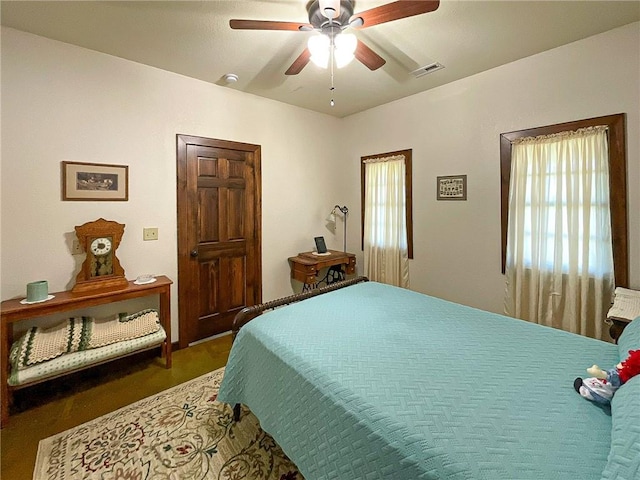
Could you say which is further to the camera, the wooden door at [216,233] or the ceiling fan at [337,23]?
the wooden door at [216,233]

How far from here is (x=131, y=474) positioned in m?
1.53

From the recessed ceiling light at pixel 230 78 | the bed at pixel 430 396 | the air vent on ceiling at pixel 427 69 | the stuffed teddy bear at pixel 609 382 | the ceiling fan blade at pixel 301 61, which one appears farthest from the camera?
the recessed ceiling light at pixel 230 78

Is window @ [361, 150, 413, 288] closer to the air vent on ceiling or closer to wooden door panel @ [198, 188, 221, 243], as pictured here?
the air vent on ceiling

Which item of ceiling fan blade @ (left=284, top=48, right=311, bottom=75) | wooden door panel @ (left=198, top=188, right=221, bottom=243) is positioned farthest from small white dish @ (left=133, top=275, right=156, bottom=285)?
ceiling fan blade @ (left=284, top=48, right=311, bottom=75)

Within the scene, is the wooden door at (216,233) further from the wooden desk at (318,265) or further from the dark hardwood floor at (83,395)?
the wooden desk at (318,265)

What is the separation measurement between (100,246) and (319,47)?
2.27 m

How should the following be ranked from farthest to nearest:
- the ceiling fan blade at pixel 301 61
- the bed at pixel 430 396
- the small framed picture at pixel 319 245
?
the small framed picture at pixel 319 245, the ceiling fan blade at pixel 301 61, the bed at pixel 430 396

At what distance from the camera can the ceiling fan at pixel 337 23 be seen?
156 centimetres

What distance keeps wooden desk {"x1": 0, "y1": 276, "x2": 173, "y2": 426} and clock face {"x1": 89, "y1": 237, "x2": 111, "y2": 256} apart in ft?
1.12

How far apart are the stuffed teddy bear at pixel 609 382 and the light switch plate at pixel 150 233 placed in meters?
3.12

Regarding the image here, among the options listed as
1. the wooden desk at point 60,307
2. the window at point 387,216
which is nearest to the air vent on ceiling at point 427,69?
the window at point 387,216

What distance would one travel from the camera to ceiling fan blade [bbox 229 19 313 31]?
167cm

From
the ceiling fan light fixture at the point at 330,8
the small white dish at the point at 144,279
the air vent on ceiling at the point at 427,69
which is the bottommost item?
the small white dish at the point at 144,279

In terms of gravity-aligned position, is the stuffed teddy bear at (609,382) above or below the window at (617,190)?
below
